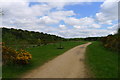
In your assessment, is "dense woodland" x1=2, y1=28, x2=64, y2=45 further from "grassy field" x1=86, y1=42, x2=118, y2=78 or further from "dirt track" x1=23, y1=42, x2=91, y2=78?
"grassy field" x1=86, y1=42, x2=118, y2=78

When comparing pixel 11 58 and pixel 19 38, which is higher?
pixel 19 38

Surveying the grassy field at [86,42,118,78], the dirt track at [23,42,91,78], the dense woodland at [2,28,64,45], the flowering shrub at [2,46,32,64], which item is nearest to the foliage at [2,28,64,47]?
the dense woodland at [2,28,64,45]

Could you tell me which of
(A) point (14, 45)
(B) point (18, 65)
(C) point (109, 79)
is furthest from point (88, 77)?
(A) point (14, 45)

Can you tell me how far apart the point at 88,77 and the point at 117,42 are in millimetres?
14475

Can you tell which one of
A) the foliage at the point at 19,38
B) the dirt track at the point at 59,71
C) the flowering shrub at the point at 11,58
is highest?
the foliage at the point at 19,38

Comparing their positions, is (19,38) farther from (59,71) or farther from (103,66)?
(103,66)

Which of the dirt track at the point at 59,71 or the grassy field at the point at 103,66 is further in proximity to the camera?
the grassy field at the point at 103,66

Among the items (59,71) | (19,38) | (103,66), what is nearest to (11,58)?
(59,71)

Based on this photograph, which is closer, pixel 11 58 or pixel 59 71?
pixel 59 71

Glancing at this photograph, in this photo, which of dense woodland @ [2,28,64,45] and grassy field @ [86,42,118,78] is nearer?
grassy field @ [86,42,118,78]

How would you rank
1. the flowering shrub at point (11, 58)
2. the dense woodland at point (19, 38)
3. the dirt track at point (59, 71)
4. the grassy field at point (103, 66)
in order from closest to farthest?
the dirt track at point (59, 71)
the grassy field at point (103, 66)
the flowering shrub at point (11, 58)
the dense woodland at point (19, 38)

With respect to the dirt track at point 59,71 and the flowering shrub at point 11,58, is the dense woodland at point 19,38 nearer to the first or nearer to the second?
the flowering shrub at point 11,58

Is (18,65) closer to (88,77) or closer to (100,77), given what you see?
(88,77)

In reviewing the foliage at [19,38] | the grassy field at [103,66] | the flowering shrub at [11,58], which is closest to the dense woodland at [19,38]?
the foliage at [19,38]
